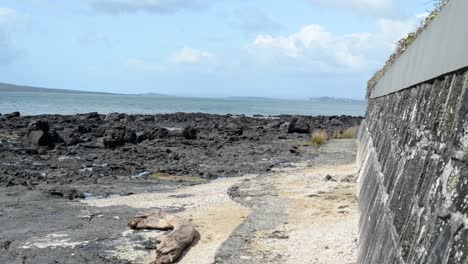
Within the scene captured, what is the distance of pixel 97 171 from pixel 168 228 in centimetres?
1127

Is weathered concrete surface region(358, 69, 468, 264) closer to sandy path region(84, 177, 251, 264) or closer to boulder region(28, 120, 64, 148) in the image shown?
sandy path region(84, 177, 251, 264)

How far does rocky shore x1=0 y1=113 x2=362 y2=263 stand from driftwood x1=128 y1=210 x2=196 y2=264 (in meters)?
0.48

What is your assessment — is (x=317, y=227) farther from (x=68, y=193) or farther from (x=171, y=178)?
(x=171, y=178)

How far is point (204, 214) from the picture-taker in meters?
11.6

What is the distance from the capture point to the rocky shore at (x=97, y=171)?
10.2 meters

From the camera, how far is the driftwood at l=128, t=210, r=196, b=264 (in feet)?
27.8

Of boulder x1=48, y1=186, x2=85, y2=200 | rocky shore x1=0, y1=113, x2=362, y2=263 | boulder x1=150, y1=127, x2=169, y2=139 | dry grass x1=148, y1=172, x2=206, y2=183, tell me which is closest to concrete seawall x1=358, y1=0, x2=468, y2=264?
rocky shore x1=0, y1=113, x2=362, y2=263

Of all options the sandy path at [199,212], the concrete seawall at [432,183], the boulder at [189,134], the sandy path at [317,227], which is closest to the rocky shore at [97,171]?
the boulder at [189,134]

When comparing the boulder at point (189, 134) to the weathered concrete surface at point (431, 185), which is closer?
the weathered concrete surface at point (431, 185)

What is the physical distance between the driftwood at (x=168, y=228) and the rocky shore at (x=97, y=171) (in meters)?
0.48

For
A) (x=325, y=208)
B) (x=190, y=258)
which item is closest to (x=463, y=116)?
(x=190, y=258)

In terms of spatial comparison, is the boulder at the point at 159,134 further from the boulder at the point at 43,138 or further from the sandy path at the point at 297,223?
the sandy path at the point at 297,223

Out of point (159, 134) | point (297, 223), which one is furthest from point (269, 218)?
point (159, 134)

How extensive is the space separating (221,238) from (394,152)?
4988 mm
